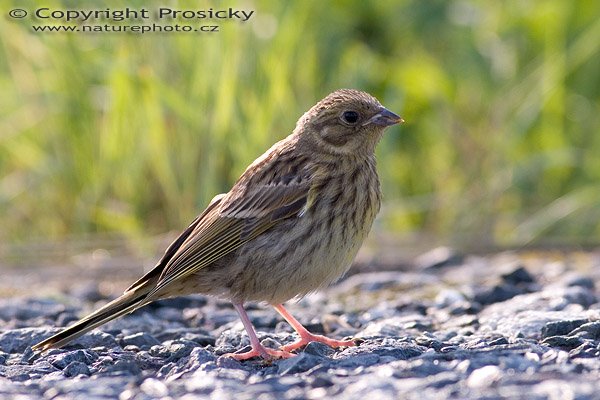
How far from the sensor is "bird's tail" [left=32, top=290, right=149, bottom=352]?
4.69 m

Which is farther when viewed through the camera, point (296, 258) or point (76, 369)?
point (296, 258)

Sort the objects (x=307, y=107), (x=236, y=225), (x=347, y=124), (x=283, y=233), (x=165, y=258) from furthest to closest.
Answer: (x=307, y=107)
(x=347, y=124)
(x=165, y=258)
(x=236, y=225)
(x=283, y=233)

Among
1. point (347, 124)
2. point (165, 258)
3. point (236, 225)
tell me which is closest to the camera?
point (236, 225)

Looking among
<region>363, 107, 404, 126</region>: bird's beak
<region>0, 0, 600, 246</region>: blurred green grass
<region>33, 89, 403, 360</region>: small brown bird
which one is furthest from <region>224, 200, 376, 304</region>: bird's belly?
<region>0, 0, 600, 246</region>: blurred green grass

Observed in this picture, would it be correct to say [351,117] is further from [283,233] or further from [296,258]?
[296,258]

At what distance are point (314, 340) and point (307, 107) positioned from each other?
10.7 feet

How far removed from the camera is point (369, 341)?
479cm

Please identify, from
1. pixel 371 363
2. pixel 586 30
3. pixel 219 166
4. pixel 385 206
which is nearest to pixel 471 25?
pixel 586 30

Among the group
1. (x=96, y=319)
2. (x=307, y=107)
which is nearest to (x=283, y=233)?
(x=96, y=319)

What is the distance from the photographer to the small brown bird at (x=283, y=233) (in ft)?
15.8

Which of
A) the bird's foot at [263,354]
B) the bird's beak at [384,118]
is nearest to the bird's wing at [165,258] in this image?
the bird's foot at [263,354]

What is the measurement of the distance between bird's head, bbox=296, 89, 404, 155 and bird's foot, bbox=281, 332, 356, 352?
79 centimetres

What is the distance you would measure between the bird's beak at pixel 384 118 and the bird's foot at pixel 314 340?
37.5 inches

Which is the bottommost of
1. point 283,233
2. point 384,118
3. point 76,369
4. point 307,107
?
point 76,369
